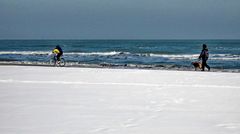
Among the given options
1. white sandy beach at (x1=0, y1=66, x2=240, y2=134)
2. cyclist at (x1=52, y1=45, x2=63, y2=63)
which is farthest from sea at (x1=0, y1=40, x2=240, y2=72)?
white sandy beach at (x1=0, y1=66, x2=240, y2=134)

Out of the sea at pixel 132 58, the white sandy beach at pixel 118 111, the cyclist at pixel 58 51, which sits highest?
the cyclist at pixel 58 51

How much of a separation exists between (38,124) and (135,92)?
16.1 ft

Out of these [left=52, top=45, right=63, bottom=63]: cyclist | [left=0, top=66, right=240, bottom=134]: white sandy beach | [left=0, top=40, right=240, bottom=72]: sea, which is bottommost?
[left=0, top=40, right=240, bottom=72]: sea

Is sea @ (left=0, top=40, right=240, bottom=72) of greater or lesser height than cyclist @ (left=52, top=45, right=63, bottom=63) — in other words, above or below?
below

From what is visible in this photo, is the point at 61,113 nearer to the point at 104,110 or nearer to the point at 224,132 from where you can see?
the point at 104,110

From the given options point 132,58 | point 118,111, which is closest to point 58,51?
point 118,111

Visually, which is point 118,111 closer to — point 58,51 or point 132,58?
point 58,51

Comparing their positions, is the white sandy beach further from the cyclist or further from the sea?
the sea

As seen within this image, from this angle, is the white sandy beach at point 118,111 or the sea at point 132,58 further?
the sea at point 132,58

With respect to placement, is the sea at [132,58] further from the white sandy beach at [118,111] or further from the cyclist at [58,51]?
the white sandy beach at [118,111]

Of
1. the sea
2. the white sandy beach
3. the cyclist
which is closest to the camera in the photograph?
the white sandy beach

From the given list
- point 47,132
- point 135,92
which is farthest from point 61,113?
point 135,92

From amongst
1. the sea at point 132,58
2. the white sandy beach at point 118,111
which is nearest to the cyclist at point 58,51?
the sea at point 132,58

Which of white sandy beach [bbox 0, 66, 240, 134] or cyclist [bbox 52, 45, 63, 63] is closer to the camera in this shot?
white sandy beach [bbox 0, 66, 240, 134]
